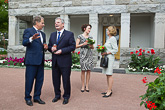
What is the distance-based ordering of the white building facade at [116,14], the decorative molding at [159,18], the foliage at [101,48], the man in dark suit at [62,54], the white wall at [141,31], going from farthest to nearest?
the white wall at [141,31] → the white building facade at [116,14] → the decorative molding at [159,18] → the foliage at [101,48] → the man in dark suit at [62,54]

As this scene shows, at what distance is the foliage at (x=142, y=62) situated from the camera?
8.42 metres

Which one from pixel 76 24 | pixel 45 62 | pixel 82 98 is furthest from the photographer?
pixel 76 24

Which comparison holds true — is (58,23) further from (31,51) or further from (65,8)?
(65,8)

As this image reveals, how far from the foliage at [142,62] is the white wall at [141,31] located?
10.1 ft

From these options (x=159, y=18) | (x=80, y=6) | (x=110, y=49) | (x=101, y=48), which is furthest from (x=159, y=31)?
(x=101, y=48)

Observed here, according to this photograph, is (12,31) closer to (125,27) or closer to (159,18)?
(125,27)

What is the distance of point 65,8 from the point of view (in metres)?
10.2

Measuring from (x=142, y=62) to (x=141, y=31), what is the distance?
384 centimetres

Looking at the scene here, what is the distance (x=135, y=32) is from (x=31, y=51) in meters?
9.42

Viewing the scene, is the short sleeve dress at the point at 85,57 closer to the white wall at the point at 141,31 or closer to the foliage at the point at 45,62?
the foliage at the point at 45,62

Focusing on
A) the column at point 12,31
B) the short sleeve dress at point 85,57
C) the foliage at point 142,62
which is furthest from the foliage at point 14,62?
the foliage at point 142,62

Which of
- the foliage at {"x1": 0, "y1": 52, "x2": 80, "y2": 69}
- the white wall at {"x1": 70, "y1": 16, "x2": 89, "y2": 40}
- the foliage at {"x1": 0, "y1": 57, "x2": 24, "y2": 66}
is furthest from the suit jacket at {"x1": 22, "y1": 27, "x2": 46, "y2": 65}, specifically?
the white wall at {"x1": 70, "y1": 16, "x2": 89, "y2": 40}

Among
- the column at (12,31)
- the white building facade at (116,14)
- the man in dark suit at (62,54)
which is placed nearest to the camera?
the man in dark suit at (62,54)

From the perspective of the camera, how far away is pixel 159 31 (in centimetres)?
919
